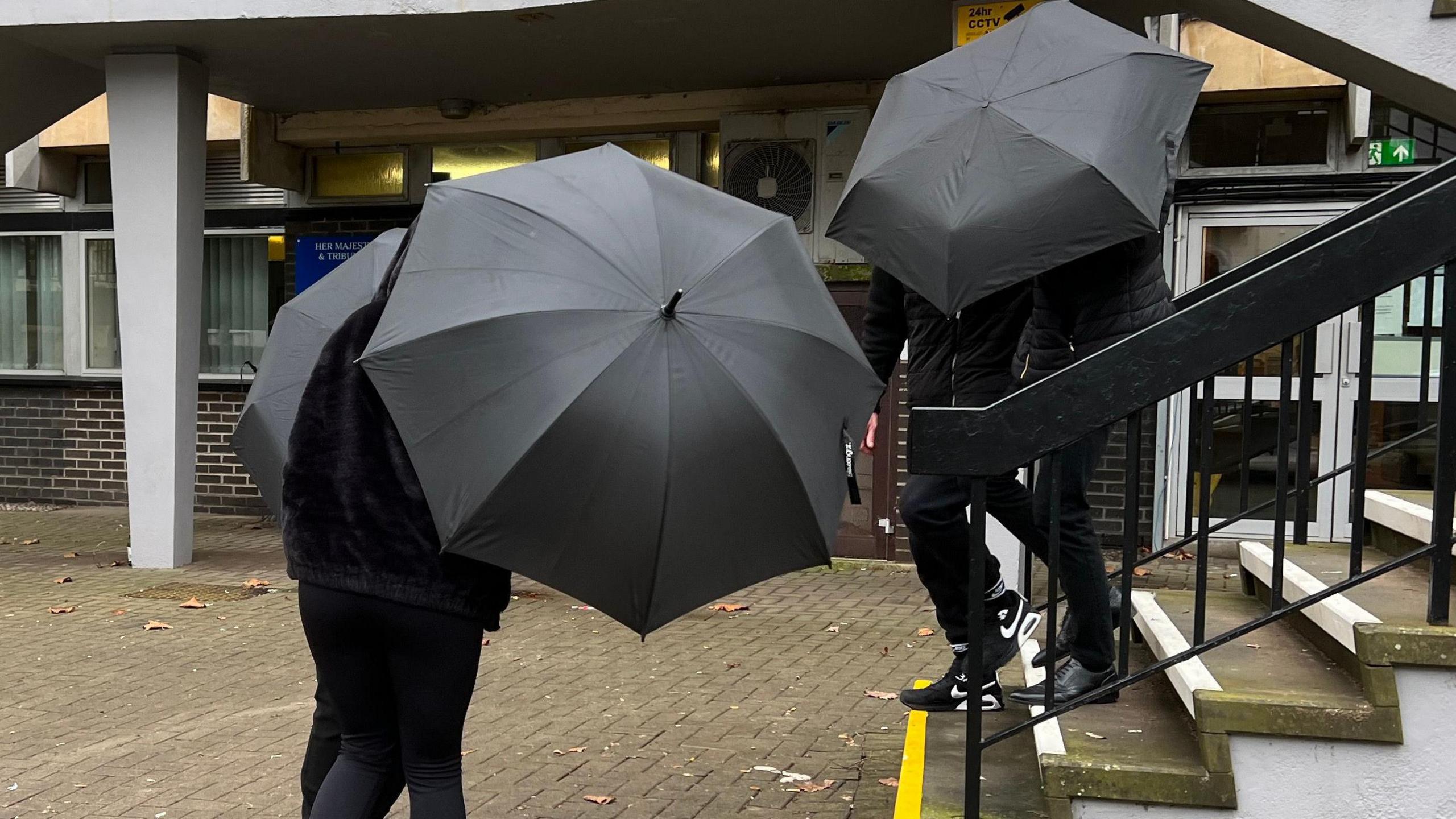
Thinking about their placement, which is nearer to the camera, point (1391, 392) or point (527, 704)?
point (527, 704)

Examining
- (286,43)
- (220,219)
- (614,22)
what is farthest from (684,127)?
(220,219)

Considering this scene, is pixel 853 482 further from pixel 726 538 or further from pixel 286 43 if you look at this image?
pixel 286 43

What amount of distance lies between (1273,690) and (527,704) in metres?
3.72

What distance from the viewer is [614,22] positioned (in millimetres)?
8719

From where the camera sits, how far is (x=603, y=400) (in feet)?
8.05

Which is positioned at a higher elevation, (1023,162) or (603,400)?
(1023,162)

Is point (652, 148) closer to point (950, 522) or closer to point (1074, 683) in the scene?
point (950, 522)

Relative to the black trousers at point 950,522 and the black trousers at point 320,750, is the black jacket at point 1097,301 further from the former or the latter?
the black trousers at point 320,750

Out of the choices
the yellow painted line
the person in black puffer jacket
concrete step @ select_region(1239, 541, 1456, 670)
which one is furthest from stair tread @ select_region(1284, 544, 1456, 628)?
the person in black puffer jacket

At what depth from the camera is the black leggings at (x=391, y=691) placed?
8.94ft

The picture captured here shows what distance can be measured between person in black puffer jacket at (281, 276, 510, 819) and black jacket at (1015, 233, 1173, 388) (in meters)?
1.71

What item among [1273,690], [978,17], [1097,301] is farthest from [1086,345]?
[978,17]

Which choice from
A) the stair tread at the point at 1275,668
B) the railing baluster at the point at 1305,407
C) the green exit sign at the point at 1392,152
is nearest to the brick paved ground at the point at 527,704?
the stair tread at the point at 1275,668

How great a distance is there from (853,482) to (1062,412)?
52 cm
